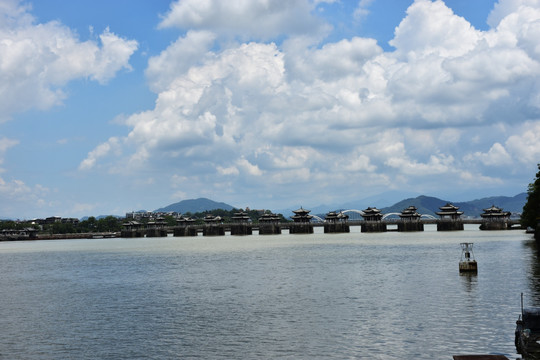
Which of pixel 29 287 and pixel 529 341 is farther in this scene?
pixel 29 287

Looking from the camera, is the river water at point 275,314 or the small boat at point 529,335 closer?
the small boat at point 529,335

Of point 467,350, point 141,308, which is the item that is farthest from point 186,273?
point 467,350

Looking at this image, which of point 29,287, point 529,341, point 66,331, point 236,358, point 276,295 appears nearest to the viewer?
point 529,341

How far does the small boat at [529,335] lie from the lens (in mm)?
24969

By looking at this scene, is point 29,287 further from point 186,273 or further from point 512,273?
point 512,273

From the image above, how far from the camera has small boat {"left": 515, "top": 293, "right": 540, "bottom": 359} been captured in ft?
81.9

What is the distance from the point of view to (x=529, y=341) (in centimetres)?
2528

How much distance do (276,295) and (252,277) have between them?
1603cm

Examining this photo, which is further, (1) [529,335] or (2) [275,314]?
(2) [275,314]

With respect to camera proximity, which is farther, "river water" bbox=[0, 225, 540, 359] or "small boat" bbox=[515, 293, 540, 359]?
"river water" bbox=[0, 225, 540, 359]

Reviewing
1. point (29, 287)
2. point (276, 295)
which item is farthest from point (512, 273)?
point (29, 287)

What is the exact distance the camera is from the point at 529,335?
83.1 feet

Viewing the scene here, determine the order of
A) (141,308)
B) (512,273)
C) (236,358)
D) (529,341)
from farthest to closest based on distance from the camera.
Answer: (512,273), (141,308), (236,358), (529,341)

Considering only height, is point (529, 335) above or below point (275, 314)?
above
